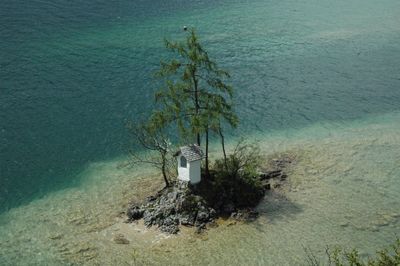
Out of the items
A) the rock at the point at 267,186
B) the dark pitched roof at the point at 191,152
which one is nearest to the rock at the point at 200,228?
the dark pitched roof at the point at 191,152

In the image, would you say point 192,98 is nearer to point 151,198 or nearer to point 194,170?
point 194,170

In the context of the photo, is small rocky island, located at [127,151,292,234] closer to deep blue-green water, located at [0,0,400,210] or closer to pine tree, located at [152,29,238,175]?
pine tree, located at [152,29,238,175]

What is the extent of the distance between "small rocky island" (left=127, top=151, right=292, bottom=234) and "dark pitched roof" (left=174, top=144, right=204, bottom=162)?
2.49 metres

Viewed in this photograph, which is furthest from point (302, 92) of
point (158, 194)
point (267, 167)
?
point (158, 194)

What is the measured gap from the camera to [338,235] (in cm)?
3816

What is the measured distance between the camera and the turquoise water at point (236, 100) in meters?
42.0

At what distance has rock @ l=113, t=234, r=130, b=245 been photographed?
123 feet

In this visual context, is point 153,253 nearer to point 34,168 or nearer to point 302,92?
point 34,168

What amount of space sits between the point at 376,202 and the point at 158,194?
19224 millimetres

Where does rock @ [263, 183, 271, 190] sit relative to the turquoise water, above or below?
below

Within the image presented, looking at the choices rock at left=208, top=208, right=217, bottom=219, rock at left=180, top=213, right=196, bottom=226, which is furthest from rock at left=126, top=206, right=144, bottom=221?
rock at left=208, top=208, right=217, bottom=219

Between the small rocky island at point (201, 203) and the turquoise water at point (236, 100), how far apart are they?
2.40 meters

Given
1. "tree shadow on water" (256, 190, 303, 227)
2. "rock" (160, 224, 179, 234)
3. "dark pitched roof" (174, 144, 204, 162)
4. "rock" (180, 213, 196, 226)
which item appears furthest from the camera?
"dark pitched roof" (174, 144, 204, 162)

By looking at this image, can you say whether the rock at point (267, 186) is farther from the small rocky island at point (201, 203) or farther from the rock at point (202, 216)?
the rock at point (202, 216)
